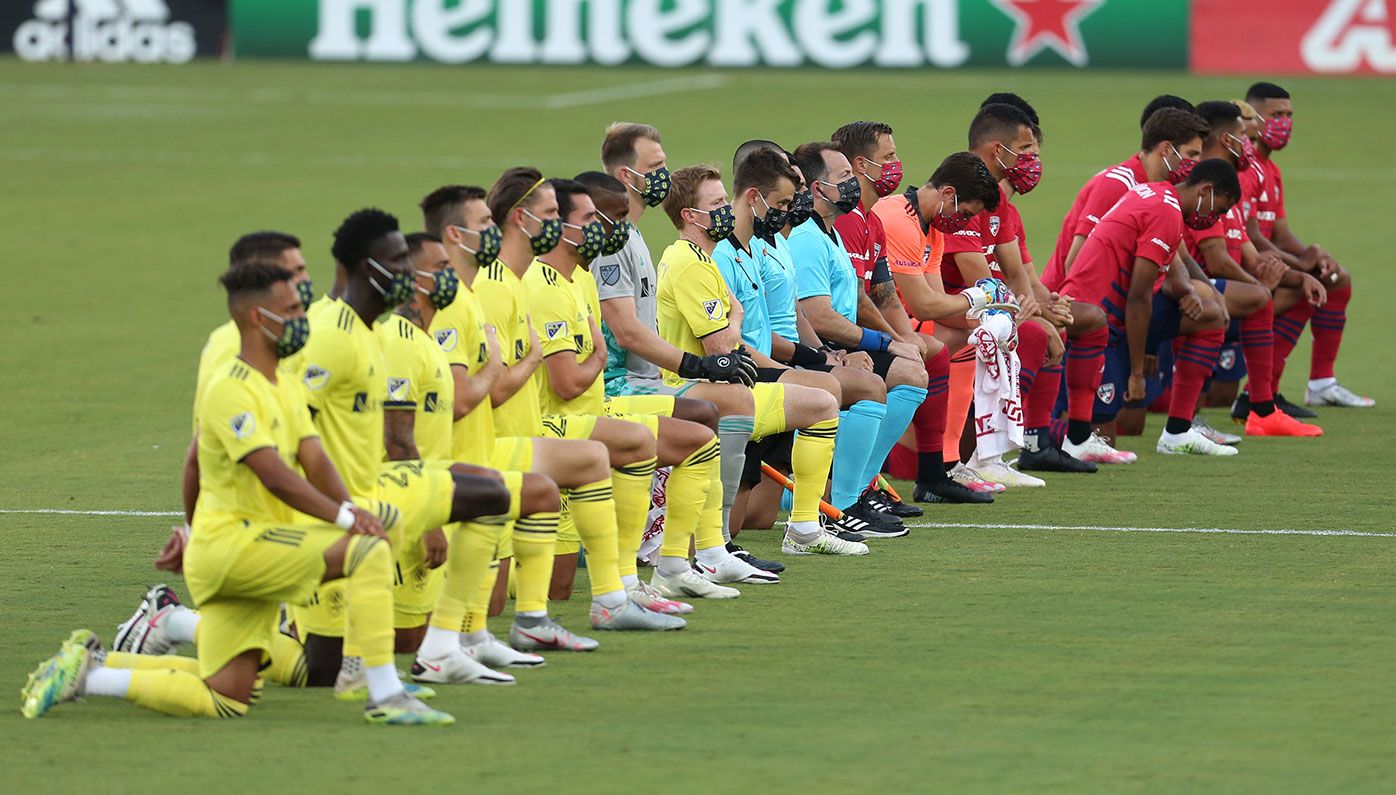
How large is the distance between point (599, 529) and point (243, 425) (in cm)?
187

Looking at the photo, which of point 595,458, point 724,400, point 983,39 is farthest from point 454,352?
point 983,39

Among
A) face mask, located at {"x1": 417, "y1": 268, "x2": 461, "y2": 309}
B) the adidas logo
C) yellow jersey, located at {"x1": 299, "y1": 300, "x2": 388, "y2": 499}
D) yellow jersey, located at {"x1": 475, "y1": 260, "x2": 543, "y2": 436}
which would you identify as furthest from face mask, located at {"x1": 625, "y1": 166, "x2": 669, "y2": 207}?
the adidas logo

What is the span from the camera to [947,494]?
1162cm

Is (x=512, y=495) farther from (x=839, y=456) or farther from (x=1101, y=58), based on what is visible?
(x=1101, y=58)

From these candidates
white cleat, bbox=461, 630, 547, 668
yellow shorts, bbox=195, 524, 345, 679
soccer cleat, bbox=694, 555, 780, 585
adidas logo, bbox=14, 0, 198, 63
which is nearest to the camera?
yellow shorts, bbox=195, 524, 345, 679

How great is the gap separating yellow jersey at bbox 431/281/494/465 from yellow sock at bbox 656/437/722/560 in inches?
40.9

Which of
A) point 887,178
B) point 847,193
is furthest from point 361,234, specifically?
point 887,178

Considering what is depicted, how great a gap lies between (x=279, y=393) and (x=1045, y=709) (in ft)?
8.77

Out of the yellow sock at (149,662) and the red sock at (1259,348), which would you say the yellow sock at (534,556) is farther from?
the red sock at (1259,348)

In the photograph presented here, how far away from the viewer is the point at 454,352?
317 inches

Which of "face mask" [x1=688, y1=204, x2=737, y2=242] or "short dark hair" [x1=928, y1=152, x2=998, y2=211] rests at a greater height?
"short dark hair" [x1=928, y1=152, x2=998, y2=211]

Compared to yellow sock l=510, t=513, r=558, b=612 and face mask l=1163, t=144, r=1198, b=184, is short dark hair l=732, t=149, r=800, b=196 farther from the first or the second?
face mask l=1163, t=144, r=1198, b=184

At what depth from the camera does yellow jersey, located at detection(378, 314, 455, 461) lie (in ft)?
24.8

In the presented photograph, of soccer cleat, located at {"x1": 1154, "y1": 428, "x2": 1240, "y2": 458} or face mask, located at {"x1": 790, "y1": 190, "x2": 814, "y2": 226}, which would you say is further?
soccer cleat, located at {"x1": 1154, "y1": 428, "x2": 1240, "y2": 458}
